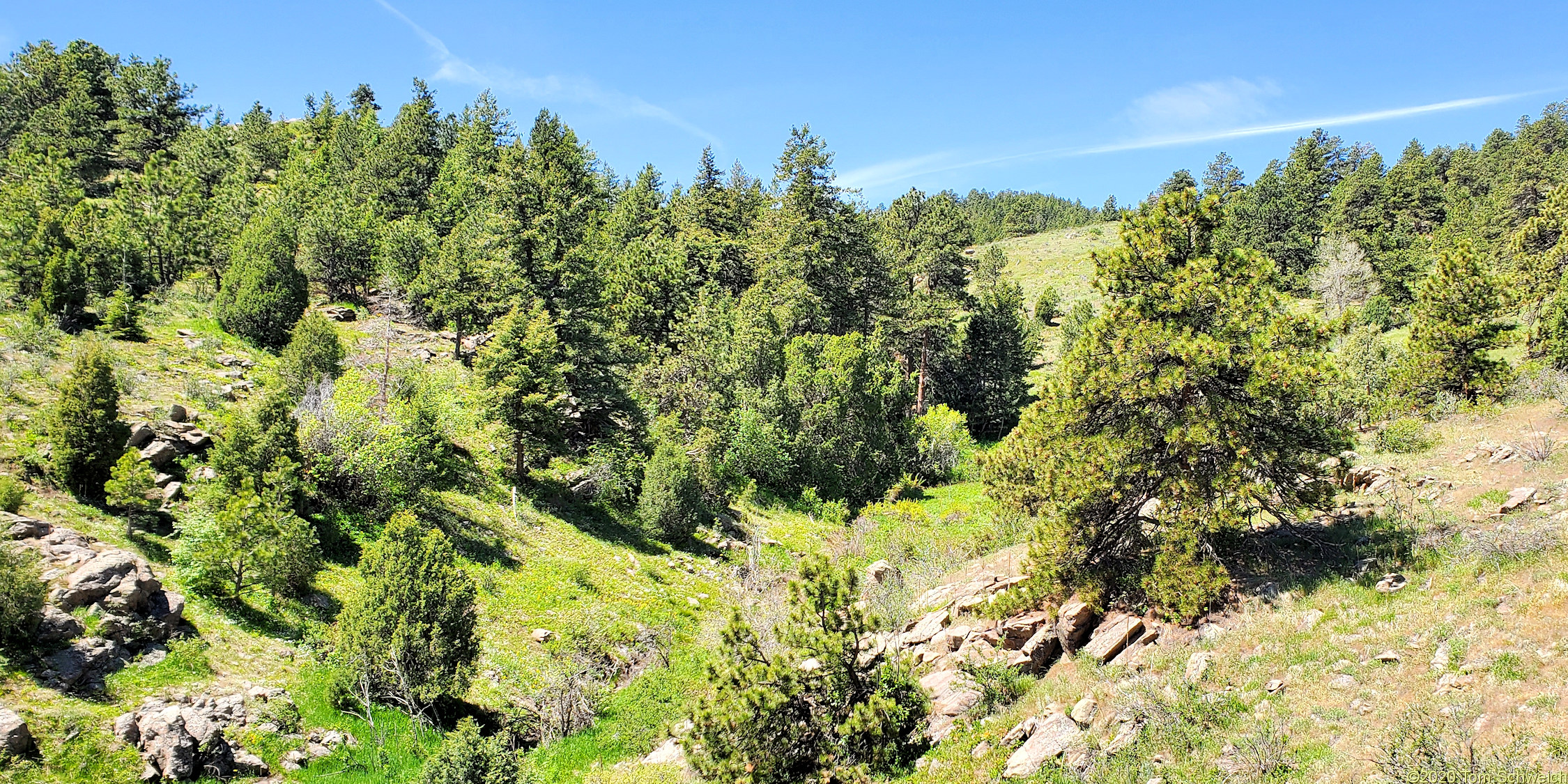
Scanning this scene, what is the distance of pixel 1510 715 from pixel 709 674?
9.49 meters

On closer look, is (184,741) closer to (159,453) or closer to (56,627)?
(56,627)

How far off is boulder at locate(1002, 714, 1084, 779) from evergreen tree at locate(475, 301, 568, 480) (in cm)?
1835

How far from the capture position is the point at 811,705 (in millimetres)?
10969

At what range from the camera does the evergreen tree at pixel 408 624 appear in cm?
1230

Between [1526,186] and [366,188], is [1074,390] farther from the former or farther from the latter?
[1526,186]

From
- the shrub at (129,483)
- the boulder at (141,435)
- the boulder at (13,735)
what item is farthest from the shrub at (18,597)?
the boulder at (141,435)

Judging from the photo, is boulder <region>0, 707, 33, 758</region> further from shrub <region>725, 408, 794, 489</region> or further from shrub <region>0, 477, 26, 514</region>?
shrub <region>725, 408, 794, 489</region>

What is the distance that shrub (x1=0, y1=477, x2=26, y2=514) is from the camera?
12156 millimetres

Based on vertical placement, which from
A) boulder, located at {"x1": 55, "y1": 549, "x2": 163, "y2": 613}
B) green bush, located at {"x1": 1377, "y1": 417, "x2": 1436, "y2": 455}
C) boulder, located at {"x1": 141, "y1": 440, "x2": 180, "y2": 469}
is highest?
boulder, located at {"x1": 141, "y1": 440, "x2": 180, "y2": 469}

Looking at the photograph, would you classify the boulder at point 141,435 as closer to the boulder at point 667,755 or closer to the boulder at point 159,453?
the boulder at point 159,453

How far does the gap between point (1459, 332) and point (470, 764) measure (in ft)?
101

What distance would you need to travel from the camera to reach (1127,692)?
9.64 metres

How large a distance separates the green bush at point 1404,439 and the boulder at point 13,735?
2660 cm

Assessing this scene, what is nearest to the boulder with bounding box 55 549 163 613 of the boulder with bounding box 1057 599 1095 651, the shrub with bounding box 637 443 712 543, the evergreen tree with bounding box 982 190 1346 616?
the shrub with bounding box 637 443 712 543
